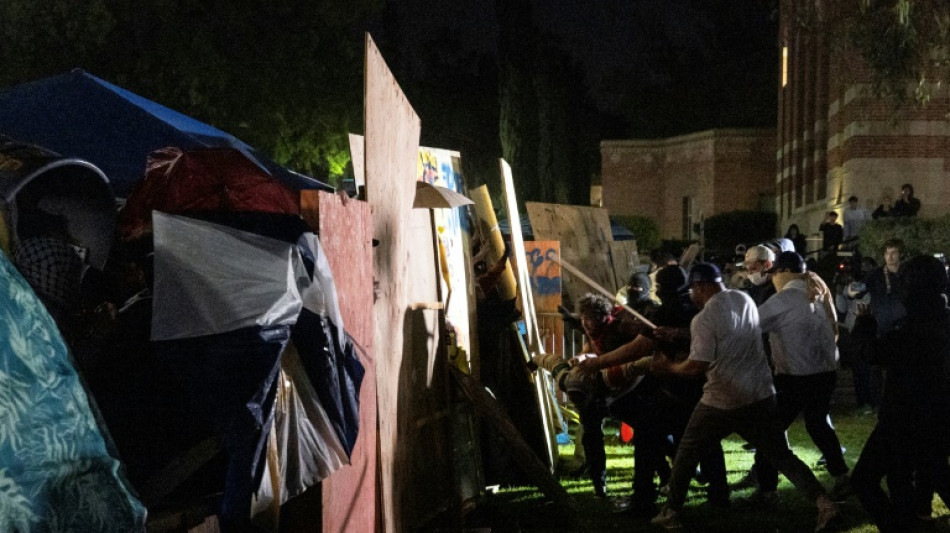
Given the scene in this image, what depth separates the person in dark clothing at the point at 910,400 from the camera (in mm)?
6547

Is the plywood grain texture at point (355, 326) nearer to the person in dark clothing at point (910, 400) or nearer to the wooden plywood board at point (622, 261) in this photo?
the person in dark clothing at point (910, 400)

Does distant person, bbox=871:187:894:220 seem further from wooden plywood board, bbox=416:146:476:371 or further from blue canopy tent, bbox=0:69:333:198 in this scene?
blue canopy tent, bbox=0:69:333:198

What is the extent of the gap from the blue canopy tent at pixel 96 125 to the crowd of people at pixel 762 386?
3111 mm

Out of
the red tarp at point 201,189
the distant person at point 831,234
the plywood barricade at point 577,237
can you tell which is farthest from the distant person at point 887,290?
the distant person at point 831,234

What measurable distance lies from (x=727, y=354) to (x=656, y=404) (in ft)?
3.25

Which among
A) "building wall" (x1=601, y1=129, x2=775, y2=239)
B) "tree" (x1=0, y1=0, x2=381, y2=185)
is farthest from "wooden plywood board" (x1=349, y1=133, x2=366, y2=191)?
"building wall" (x1=601, y1=129, x2=775, y2=239)

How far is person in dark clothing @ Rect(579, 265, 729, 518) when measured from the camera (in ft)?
26.0

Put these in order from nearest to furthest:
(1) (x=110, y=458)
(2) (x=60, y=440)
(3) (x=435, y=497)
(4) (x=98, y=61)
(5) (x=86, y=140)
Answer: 1. (2) (x=60, y=440)
2. (1) (x=110, y=458)
3. (3) (x=435, y=497)
4. (5) (x=86, y=140)
5. (4) (x=98, y=61)

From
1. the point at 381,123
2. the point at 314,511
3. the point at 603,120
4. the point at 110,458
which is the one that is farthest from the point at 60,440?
the point at 603,120

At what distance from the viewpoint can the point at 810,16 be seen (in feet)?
49.1

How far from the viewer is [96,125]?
7.76 metres

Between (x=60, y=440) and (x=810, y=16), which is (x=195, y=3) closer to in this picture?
(x=810, y=16)

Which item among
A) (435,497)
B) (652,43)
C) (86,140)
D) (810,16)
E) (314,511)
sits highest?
(652,43)

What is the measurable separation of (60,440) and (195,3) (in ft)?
70.6
